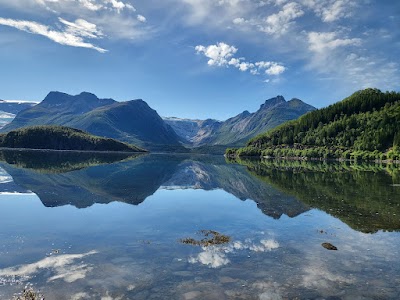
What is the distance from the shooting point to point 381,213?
42.4m

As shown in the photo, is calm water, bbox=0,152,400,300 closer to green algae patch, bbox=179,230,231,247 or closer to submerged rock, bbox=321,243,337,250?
submerged rock, bbox=321,243,337,250

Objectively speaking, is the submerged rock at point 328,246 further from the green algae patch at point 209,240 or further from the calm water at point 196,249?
the green algae patch at point 209,240

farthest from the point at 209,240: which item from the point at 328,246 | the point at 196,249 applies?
the point at 328,246

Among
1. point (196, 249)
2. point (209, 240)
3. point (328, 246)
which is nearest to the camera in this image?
point (196, 249)

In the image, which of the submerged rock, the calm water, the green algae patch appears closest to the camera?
the calm water

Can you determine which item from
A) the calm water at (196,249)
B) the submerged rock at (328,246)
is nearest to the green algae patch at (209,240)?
the calm water at (196,249)

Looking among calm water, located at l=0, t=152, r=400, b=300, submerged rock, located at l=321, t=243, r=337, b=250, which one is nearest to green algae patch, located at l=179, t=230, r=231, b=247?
calm water, located at l=0, t=152, r=400, b=300

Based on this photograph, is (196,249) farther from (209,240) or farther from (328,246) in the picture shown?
(328,246)

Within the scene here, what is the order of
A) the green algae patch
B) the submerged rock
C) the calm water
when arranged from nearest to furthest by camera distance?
the calm water < the submerged rock < the green algae patch

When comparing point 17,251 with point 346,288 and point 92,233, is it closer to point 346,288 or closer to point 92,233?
point 92,233

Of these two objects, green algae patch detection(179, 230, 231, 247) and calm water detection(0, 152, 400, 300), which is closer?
calm water detection(0, 152, 400, 300)

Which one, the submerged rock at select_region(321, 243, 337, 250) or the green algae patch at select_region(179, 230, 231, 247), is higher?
the submerged rock at select_region(321, 243, 337, 250)

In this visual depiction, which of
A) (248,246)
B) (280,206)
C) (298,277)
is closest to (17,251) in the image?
(248,246)

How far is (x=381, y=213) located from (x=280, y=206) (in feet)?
43.2
